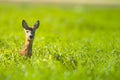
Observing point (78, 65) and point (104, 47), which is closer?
point (78, 65)

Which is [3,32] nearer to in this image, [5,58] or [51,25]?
[51,25]

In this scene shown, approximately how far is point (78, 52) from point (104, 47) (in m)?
1.58

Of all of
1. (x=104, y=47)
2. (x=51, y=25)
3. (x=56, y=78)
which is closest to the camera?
(x=56, y=78)

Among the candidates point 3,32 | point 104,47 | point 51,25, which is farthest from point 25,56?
point 51,25

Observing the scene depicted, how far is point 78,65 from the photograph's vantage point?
991cm

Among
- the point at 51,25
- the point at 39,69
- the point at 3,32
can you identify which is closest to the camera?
the point at 39,69

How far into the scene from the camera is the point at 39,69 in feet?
31.0

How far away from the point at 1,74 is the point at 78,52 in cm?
239

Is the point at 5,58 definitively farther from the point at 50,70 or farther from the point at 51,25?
the point at 51,25

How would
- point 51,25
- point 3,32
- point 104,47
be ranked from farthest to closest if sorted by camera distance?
point 51,25 < point 3,32 < point 104,47

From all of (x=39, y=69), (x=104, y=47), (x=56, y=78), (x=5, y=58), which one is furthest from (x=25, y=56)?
(x=104, y=47)

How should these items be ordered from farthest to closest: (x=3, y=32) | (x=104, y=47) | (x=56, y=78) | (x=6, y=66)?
(x=3, y=32) → (x=104, y=47) → (x=6, y=66) → (x=56, y=78)

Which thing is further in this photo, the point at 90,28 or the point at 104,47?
the point at 90,28

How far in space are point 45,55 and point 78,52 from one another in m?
0.86
